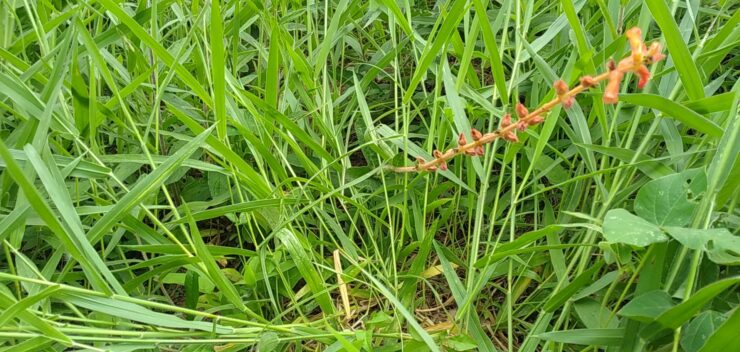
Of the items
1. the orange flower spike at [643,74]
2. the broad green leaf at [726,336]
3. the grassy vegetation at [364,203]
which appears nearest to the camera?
the orange flower spike at [643,74]

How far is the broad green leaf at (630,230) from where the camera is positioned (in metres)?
0.51

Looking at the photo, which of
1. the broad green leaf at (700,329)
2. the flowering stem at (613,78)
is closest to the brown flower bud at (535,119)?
the flowering stem at (613,78)

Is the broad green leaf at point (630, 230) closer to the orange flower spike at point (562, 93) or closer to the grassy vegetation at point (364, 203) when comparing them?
the grassy vegetation at point (364, 203)

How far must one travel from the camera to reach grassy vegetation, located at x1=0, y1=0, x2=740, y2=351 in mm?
592

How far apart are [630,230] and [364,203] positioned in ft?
1.34

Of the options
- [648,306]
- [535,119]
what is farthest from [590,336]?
[535,119]

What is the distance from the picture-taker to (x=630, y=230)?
0.52 metres

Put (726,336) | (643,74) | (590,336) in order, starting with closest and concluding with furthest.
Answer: (643,74) < (726,336) < (590,336)

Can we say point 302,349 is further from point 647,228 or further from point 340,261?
point 647,228

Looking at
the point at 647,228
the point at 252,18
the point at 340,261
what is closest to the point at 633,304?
the point at 647,228

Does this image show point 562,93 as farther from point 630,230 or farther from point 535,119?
point 630,230

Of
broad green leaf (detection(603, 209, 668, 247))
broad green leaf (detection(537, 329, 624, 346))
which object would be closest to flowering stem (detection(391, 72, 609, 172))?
broad green leaf (detection(603, 209, 668, 247))

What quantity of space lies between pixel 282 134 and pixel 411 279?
0.25 meters

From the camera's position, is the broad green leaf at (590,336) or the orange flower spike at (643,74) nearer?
the orange flower spike at (643,74)
